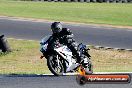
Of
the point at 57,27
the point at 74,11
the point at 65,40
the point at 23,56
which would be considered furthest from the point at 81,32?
the point at 57,27

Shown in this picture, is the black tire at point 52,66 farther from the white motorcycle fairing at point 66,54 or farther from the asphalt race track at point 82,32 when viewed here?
the asphalt race track at point 82,32

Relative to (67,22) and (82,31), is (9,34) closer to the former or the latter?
(82,31)

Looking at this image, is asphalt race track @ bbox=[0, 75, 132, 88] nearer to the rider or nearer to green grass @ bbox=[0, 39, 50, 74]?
the rider

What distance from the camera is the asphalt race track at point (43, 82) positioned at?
11.3 meters

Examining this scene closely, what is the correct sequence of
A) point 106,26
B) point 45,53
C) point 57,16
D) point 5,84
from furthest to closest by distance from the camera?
point 57,16
point 106,26
point 45,53
point 5,84

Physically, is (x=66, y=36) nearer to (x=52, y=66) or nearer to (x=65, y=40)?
(x=65, y=40)

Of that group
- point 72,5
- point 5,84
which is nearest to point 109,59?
point 5,84

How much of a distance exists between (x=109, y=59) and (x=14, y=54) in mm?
3968

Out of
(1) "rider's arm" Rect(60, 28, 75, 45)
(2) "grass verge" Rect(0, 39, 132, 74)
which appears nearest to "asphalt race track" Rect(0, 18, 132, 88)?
(2) "grass verge" Rect(0, 39, 132, 74)

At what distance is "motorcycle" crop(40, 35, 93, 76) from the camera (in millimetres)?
13211

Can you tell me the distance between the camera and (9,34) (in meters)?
27.0

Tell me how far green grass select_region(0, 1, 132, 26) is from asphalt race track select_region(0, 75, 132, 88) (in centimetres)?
2114

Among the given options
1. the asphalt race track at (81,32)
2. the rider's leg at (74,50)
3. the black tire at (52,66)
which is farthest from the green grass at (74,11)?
the black tire at (52,66)

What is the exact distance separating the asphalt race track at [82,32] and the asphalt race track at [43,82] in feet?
38.6
